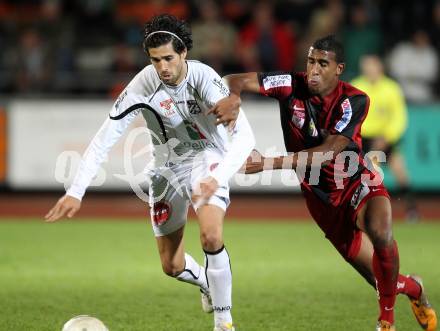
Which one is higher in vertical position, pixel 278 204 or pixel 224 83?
pixel 224 83

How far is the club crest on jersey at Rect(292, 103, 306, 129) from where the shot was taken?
627 cm

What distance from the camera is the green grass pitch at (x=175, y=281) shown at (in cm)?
650

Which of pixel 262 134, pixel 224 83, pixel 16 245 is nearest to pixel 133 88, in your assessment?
pixel 224 83

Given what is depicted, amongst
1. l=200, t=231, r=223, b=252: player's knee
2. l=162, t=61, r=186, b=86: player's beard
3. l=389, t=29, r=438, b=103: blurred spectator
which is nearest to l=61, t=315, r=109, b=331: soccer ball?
l=200, t=231, r=223, b=252: player's knee

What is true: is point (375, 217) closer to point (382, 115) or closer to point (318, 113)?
point (318, 113)

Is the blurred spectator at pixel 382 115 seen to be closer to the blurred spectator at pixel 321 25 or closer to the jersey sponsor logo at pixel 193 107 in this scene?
the blurred spectator at pixel 321 25

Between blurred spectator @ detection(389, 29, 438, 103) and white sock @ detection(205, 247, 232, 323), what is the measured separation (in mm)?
9651

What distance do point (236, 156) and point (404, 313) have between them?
2.01m

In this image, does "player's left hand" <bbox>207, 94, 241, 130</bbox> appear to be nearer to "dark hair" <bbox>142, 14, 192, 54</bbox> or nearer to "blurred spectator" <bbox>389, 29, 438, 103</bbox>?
"dark hair" <bbox>142, 14, 192, 54</bbox>

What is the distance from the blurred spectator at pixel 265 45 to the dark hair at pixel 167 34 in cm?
879

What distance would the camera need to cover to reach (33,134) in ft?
48.1

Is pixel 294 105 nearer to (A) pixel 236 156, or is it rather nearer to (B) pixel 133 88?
(A) pixel 236 156

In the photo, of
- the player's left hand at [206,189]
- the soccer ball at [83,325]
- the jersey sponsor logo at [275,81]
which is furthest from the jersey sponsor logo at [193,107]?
the soccer ball at [83,325]

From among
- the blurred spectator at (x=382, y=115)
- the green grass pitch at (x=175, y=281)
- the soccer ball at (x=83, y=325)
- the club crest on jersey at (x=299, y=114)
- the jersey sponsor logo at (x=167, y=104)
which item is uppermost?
the jersey sponsor logo at (x=167, y=104)
